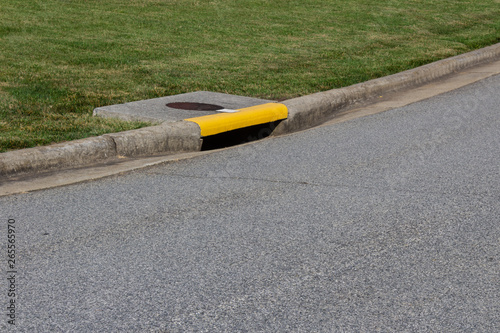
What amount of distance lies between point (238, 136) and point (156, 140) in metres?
1.18

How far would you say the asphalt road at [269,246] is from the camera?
3279 mm

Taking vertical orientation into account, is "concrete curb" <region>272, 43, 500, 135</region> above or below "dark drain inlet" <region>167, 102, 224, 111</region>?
below

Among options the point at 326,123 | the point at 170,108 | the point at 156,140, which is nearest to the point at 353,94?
the point at 326,123

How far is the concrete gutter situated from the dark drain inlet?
2.11 ft

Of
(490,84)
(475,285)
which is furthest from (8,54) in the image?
(475,285)

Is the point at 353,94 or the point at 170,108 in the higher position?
the point at 170,108

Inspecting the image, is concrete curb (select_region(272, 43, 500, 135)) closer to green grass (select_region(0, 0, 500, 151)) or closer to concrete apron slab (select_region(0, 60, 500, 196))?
concrete apron slab (select_region(0, 60, 500, 196))

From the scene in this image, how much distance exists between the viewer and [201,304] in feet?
11.0

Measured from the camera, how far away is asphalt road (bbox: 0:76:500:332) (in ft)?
10.8

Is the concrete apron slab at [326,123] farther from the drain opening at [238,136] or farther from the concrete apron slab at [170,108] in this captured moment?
the concrete apron slab at [170,108]

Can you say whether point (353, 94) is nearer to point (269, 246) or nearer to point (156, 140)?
point (156, 140)

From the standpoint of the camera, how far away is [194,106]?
301 inches

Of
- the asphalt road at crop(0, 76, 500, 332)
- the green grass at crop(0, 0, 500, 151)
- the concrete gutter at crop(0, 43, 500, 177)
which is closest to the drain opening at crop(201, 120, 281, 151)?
the concrete gutter at crop(0, 43, 500, 177)

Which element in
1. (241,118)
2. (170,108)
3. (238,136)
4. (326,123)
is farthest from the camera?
(326,123)
